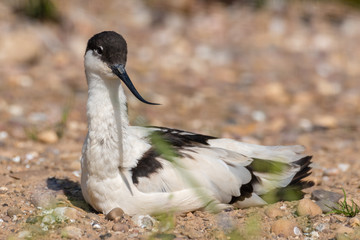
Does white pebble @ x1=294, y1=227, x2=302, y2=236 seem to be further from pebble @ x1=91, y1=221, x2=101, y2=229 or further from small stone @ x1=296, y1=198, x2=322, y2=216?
pebble @ x1=91, y1=221, x2=101, y2=229

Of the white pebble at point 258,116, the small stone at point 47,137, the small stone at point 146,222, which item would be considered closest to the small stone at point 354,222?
the small stone at point 146,222

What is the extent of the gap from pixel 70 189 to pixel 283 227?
1719 mm

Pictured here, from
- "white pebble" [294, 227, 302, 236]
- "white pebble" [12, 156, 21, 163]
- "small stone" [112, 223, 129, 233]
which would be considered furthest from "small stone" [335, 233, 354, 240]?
"white pebble" [12, 156, 21, 163]

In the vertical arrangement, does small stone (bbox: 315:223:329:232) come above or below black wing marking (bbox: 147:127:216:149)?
below

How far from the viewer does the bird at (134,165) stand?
403cm

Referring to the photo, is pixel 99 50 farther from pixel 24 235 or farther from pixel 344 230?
pixel 344 230

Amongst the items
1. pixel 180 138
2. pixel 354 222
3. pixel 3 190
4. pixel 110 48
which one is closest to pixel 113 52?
pixel 110 48

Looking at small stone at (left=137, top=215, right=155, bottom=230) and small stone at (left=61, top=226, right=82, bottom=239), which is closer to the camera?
small stone at (left=61, top=226, right=82, bottom=239)

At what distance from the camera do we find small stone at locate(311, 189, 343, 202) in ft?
14.4

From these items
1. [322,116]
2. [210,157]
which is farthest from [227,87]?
[210,157]

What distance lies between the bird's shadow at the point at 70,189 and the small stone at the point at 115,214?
1.08 ft

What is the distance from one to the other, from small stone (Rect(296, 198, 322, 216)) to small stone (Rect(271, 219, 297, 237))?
0.65 feet

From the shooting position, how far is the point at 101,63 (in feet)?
13.1

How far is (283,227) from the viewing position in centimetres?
395
